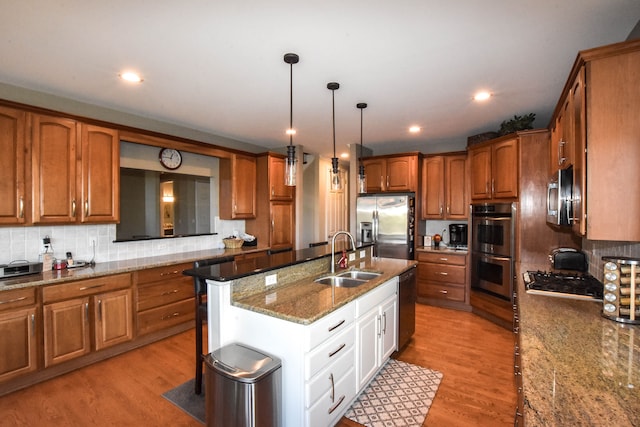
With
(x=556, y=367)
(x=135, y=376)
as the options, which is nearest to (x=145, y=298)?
(x=135, y=376)

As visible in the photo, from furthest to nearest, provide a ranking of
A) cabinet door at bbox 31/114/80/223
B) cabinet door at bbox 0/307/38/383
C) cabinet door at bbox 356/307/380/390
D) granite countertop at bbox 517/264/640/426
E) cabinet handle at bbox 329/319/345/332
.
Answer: cabinet door at bbox 31/114/80/223, cabinet door at bbox 0/307/38/383, cabinet door at bbox 356/307/380/390, cabinet handle at bbox 329/319/345/332, granite countertop at bbox 517/264/640/426

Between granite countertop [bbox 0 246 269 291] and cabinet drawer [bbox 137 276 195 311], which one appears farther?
cabinet drawer [bbox 137 276 195 311]

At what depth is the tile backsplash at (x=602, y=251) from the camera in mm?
1947

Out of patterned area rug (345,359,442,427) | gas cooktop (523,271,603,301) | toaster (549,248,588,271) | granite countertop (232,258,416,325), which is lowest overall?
patterned area rug (345,359,442,427)

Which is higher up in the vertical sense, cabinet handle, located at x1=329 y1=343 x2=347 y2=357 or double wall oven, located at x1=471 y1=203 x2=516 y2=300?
double wall oven, located at x1=471 y1=203 x2=516 y2=300

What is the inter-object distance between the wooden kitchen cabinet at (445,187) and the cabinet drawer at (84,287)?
4277mm

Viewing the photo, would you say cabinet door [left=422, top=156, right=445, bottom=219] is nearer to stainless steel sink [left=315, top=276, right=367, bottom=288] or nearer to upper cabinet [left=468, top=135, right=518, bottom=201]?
upper cabinet [left=468, top=135, right=518, bottom=201]

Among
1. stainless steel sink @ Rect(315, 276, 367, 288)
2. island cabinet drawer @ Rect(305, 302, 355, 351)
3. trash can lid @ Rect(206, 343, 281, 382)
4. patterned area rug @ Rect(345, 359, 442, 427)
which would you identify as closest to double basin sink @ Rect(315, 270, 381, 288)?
stainless steel sink @ Rect(315, 276, 367, 288)

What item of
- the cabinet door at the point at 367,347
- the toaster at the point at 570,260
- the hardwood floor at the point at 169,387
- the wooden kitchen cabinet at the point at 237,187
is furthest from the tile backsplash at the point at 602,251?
the wooden kitchen cabinet at the point at 237,187

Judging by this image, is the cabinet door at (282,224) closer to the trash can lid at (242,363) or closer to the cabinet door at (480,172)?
the cabinet door at (480,172)

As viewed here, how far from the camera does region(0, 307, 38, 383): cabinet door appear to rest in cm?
238

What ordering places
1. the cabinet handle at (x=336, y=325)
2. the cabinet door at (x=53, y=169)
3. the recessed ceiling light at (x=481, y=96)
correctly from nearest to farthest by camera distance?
the cabinet handle at (x=336, y=325) → the cabinet door at (x=53, y=169) → the recessed ceiling light at (x=481, y=96)

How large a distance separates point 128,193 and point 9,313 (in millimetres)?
1577

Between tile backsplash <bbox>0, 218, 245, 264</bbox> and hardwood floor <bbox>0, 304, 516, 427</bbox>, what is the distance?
114 centimetres
